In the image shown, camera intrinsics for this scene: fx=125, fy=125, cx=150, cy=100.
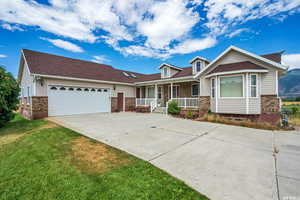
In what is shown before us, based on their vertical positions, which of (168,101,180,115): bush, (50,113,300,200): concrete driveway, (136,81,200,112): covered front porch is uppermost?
(136,81,200,112): covered front porch

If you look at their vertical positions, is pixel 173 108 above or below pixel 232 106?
below

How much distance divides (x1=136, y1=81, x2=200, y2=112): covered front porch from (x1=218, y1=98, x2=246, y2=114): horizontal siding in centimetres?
235

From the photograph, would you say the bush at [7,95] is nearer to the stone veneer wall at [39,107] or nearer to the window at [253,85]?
the stone veneer wall at [39,107]

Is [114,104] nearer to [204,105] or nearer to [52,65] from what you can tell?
[52,65]

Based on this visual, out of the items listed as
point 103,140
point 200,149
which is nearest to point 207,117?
point 200,149

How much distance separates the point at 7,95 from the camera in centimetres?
783

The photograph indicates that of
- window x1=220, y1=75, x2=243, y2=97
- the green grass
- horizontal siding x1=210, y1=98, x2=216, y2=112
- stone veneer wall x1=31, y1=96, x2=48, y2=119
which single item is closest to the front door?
stone veneer wall x1=31, y1=96, x2=48, y2=119

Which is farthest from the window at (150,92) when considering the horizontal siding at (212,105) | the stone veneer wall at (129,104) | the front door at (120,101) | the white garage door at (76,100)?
the horizontal siding at (212,105)

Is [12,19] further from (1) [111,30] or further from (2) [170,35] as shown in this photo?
(2) [170,35]

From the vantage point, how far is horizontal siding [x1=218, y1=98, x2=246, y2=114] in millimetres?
8516

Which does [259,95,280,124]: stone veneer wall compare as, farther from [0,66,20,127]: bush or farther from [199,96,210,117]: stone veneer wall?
[0,66,20,127]: bush

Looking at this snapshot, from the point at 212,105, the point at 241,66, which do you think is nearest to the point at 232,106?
the point at 212,105

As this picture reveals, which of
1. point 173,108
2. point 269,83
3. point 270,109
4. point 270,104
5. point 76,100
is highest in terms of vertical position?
point 269,83

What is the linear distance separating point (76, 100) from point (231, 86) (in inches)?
510
